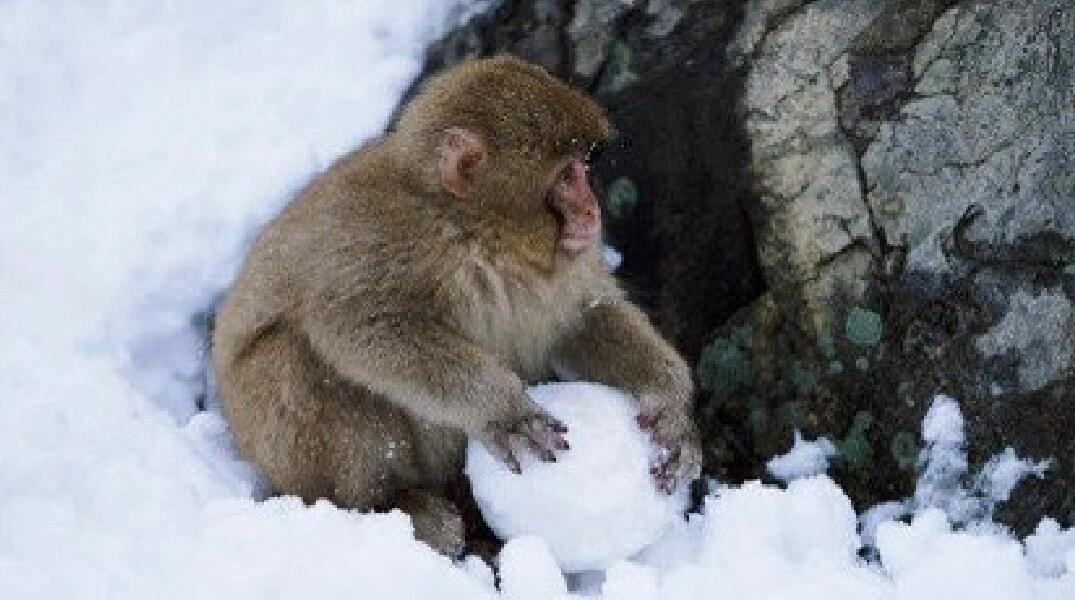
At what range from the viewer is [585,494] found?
11.7 feet

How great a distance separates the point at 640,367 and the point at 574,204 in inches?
22.8

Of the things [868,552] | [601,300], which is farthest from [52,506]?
[868,552]

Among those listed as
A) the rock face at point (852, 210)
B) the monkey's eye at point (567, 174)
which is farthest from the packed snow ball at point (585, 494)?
the rock face at point (852, 210)

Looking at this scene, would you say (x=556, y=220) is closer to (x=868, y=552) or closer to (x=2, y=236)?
(x=868, y=552)

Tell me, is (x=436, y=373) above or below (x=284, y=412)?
above

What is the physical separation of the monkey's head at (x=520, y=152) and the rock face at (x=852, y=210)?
0.90 meters

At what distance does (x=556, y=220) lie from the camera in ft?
12.2

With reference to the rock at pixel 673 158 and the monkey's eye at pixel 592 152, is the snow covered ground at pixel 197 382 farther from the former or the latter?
the monkey's eye at pixel 592 152

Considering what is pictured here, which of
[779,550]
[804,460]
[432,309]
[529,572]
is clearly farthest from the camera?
[804,460]

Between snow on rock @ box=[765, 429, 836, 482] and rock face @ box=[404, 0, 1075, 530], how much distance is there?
41mm

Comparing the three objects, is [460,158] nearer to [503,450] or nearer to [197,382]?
[503,450]

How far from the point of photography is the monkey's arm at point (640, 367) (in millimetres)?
3893

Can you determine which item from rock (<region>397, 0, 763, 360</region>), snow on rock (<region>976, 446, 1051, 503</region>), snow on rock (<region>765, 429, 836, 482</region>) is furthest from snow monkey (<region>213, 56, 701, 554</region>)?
snow on rock (<region>976, 446, 1051, 503</region>)

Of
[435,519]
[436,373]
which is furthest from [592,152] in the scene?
[435,519]
